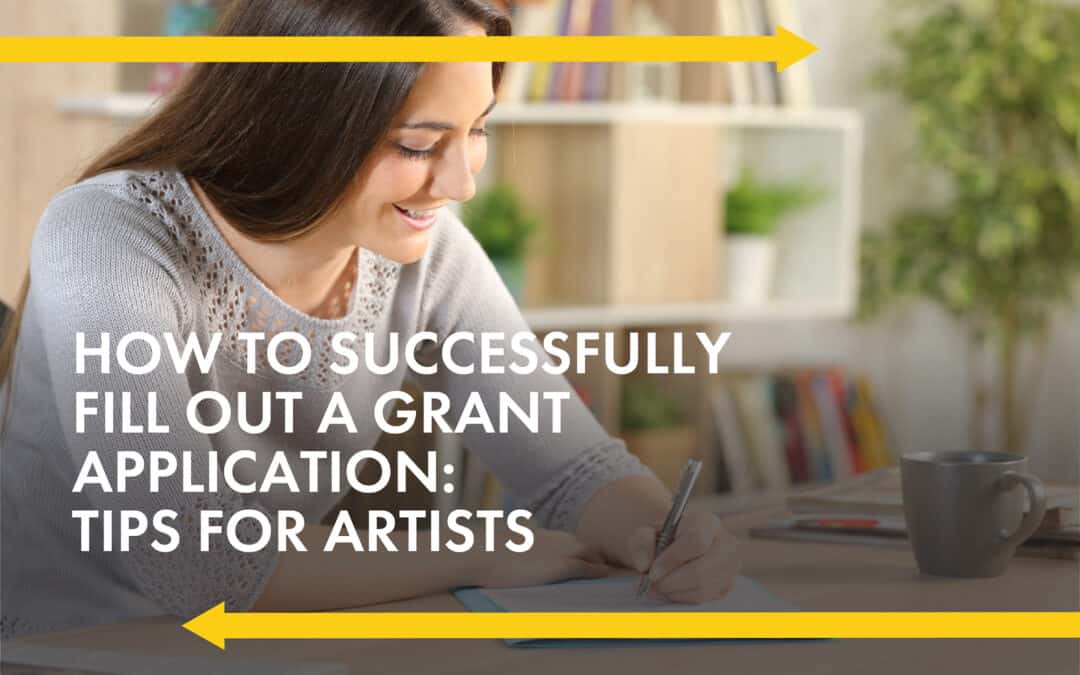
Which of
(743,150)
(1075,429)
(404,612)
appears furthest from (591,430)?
(1075,429)

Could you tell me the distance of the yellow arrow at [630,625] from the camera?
36.0 inches

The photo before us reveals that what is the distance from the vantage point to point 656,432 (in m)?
3.31

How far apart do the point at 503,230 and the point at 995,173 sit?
1.45m

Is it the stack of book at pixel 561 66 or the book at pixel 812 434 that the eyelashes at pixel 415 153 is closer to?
the stack of book at pixel 561 66

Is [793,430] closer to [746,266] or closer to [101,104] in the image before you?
[746,266]

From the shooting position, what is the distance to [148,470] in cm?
103

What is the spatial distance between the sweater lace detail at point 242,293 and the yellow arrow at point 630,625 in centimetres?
39

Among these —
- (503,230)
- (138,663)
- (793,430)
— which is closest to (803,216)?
(793,430)

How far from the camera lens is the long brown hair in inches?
46.1

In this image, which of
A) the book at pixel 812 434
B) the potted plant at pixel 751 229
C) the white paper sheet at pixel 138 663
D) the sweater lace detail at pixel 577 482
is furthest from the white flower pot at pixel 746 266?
the white paper sheet at pixel 138 663

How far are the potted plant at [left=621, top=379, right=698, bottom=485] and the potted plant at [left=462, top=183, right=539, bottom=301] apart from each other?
0.45m

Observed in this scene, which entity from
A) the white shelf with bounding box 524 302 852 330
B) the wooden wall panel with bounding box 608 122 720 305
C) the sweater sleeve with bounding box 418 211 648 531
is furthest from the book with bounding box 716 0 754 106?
the sweater sleeve with bounding box 418 211 648 531

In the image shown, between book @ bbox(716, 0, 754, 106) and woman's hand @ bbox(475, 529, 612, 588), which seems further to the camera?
book @ bbox(716, 0, 754, 106)

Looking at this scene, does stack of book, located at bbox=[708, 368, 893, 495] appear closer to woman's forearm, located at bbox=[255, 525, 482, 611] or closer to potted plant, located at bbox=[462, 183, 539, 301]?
potted plant, located at bbox=[462, 183, 539, 301]
